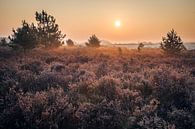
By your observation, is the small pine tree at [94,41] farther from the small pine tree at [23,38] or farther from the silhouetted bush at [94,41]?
the small pine tree at [23,38]

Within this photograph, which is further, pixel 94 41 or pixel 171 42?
pixel 94 41

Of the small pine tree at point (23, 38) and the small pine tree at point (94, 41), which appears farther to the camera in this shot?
the small pine tree at point (94, 41)

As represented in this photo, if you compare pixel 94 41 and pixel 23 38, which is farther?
pixel 94 41

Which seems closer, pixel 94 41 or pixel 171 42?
pixel 171 42

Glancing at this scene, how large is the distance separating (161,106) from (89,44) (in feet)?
145

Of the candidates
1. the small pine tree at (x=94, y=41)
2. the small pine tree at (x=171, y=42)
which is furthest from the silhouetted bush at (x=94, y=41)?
the small pine tree at (x=171, y=42)

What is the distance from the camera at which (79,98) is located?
8.39 metres

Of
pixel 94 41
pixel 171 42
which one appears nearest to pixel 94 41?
pixel 94 41

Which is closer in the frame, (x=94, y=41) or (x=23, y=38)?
(x=23, y=38)

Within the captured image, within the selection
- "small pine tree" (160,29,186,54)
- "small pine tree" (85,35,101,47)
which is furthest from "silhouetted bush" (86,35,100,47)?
"small pine tree" (160,29,186,54)

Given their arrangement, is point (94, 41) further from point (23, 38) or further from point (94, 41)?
point (23, 38)

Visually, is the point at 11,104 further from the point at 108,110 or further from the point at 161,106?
the point at 161,106

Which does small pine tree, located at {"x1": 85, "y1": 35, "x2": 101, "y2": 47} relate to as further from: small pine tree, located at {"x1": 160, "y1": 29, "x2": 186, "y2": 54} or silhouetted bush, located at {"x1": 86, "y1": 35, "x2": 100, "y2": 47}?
small pine tree, located at {"x1": 160, "y1": 29, "x2": 186, "y2": 54}

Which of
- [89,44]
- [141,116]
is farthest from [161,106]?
[89,44]
